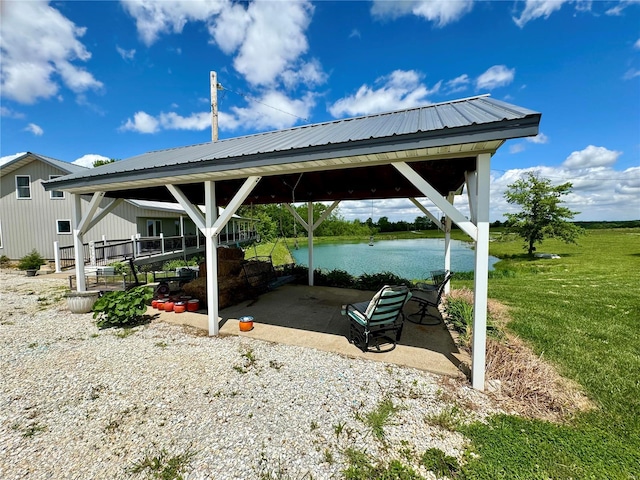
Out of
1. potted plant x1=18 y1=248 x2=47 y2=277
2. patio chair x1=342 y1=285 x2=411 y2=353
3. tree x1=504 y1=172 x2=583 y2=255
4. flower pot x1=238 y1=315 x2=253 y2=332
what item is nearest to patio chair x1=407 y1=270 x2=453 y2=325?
patio chair x1=342 y1=285 x2=411 y2=353

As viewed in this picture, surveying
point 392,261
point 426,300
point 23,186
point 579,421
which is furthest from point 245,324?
point 23,186

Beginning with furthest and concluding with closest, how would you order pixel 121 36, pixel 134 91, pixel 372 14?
1. pixel 134 91
2. pixel 121 36
3. pixel 372 14

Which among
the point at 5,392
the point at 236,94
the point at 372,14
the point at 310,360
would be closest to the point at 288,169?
the point at 310,360

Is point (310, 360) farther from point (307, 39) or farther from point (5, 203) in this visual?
point (5, 203)

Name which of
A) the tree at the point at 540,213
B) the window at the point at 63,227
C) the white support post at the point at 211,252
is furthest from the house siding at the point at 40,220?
the tree at the point at 540,213

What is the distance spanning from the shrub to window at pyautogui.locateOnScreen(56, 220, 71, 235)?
12132 mm

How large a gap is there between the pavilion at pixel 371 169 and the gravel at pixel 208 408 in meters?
0.88

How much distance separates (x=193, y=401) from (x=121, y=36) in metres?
10.00

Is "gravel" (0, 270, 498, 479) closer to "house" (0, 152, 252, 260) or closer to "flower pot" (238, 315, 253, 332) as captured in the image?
"flower pot" (238, 315, 253, 332)

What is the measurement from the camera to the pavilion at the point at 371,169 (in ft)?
8.72

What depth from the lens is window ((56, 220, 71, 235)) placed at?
1312cm

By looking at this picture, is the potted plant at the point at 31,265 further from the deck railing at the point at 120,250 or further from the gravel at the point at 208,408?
the gravel at the point at 208,408

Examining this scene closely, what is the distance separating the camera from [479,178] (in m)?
2.70

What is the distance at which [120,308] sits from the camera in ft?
15.2
